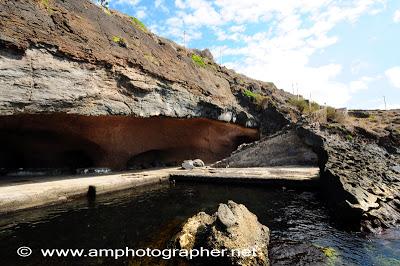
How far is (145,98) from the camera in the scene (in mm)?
18422

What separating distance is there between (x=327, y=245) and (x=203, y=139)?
19.2 m

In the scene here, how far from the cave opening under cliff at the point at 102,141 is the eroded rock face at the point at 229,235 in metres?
11.0

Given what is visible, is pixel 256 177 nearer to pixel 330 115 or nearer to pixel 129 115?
pixel 129 115

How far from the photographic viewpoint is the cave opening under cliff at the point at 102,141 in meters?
16.5

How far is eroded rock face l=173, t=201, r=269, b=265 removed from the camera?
19.9ft

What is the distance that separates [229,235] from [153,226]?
3428 millimetres

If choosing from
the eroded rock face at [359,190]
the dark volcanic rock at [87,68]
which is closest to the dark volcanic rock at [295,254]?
the eroded rock face at [359,190]

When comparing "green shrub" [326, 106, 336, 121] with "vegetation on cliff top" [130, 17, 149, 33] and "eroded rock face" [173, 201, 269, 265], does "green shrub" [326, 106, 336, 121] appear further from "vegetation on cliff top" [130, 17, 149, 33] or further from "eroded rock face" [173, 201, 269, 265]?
"eroded rock face" [173, 201, 269, 265]

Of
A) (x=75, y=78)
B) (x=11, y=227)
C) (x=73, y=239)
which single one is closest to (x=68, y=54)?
(x=75, y=78)

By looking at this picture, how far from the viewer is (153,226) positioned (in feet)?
29.6

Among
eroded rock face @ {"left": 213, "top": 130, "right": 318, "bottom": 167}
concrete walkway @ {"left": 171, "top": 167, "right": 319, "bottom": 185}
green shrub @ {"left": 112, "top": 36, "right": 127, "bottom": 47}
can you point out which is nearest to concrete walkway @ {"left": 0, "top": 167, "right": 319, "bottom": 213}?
concrete walkway @ {"left": 171, "top": 167, "right": 319, "bottom": 185}

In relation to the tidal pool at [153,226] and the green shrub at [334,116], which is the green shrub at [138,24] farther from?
the green shrub at [334,116]

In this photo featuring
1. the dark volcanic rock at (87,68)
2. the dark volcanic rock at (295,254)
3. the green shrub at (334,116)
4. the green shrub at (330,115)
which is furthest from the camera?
the green shrub at (330,115)

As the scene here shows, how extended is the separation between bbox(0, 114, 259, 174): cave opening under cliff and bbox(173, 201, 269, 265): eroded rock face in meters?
11.0
